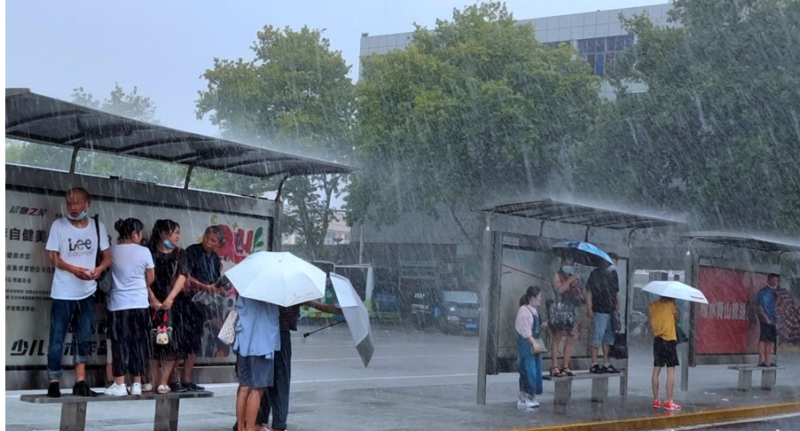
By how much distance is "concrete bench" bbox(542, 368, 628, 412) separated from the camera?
12914 millimetres

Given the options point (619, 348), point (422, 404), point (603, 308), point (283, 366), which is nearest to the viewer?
point (283, 366)

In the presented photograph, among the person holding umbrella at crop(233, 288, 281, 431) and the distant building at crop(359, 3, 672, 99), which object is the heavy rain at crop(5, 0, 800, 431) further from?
the distant building at crop(359, 3, 672, 99)

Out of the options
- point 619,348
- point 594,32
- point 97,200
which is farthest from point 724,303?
point 594,32

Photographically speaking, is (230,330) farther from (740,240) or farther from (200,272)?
(740,240)

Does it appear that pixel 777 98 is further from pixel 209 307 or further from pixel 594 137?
pixel 209 307

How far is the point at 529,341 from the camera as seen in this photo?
12.0m

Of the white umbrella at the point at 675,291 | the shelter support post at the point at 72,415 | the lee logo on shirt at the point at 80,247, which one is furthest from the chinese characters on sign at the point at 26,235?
the white umbrella at the point at 675,291

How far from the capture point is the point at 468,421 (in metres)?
Result: 11.1

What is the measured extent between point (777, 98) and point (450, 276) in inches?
866

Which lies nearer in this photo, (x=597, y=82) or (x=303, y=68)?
(x=597, y=82)

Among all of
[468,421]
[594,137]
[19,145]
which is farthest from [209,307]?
[19,145]

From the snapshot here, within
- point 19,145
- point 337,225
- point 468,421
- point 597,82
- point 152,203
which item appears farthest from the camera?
point 337,225

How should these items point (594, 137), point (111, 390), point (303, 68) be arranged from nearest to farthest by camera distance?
point (111, 390), point (594, 137), point (303, 68)

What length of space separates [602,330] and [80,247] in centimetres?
809
